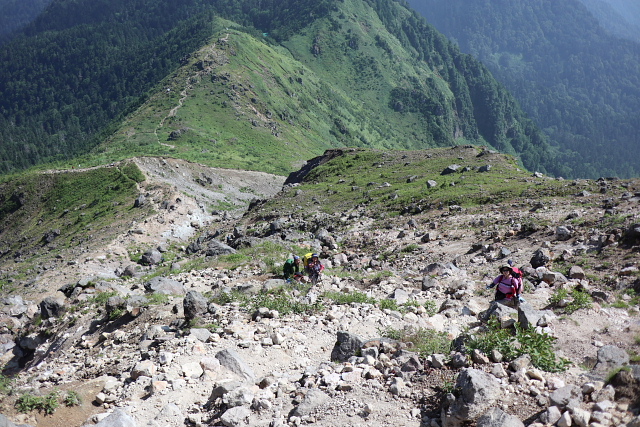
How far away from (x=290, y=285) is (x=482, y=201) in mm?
19358

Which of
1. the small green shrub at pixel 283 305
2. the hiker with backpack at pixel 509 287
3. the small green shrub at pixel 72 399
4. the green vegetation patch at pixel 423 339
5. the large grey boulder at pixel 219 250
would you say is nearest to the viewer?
the small green shrub at pixel 72 399

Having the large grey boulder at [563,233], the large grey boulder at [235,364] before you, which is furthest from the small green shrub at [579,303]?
the large grey boulder at [235,364]

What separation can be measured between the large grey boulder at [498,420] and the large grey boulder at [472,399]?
0.19 m

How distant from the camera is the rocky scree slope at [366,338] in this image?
7.81 meters

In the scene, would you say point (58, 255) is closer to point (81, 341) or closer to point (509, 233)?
point (81, 341)

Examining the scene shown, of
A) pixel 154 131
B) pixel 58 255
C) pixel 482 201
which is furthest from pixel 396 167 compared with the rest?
pixel 154 131

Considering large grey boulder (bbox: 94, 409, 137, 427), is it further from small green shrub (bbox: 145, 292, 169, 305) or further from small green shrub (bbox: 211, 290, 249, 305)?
small green shrub (bbox: 145, 292, 169, 305)

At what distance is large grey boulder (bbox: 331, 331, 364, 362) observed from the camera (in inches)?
402

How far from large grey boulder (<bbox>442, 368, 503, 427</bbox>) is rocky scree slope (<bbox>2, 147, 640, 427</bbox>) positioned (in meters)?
0.02

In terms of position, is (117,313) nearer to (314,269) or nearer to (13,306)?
(314,269)

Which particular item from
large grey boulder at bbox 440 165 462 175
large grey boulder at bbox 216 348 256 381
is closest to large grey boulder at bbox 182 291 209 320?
large grey boulder at bbox 216 348 256 381

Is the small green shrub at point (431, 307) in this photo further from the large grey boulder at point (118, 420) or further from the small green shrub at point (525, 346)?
the large grey boulder at point (118, 420)

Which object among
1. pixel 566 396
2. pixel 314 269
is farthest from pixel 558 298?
pixel 314 269

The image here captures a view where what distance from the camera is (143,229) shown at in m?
39.6
